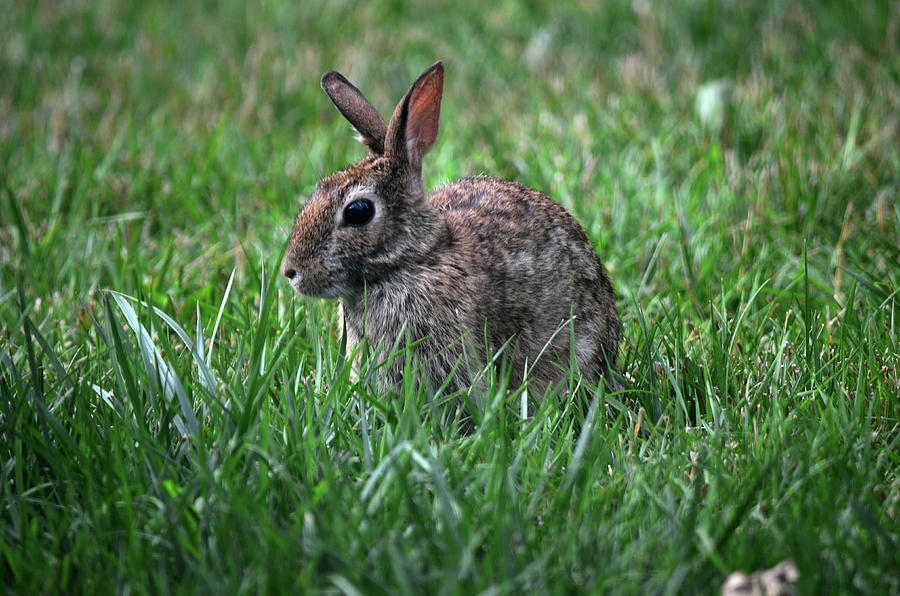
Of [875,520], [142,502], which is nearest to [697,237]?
[875,520]

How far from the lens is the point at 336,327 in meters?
3.98

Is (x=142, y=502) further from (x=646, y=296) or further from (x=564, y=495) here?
(x=646, y=296)

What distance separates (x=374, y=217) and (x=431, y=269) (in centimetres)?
27

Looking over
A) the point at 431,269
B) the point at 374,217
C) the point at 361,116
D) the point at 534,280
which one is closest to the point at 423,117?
the point at 361,116

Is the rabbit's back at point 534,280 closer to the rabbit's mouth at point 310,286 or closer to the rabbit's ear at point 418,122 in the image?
the rabbit's ear at point 418,122

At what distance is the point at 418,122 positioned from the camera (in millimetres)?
3486

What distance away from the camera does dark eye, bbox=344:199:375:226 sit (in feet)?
11.1

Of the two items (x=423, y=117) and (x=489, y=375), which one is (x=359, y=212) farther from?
(x=489, y=375)

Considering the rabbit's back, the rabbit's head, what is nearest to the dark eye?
the rabbit's head

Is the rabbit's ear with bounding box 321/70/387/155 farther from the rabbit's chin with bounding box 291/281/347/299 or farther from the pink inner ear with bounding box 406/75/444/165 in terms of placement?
the rabbit's chin with bounding box 291/281/347/299

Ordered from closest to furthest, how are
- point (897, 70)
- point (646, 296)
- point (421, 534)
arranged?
point (421, 534), point (646, 296), point (897, 70)

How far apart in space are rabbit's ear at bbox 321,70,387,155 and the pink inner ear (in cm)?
13

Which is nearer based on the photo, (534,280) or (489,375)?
(489,375)

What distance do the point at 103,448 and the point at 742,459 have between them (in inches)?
69.3
